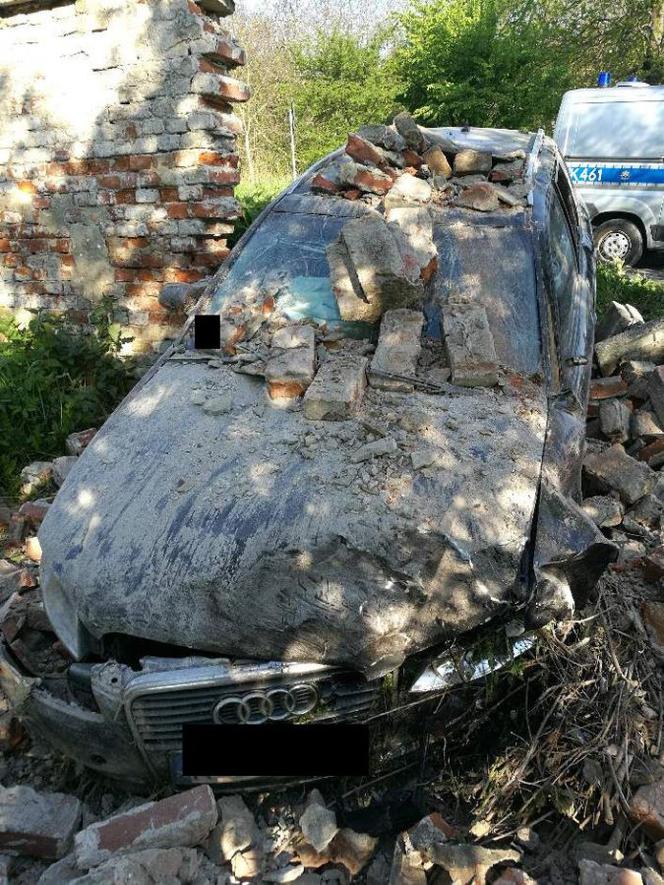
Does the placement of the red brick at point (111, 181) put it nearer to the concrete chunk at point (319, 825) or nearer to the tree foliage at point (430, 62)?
the concrete chunk at point (319, 825)

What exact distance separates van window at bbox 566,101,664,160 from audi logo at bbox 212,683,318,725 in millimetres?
8837

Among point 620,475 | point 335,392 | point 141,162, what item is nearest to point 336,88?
point 141,162

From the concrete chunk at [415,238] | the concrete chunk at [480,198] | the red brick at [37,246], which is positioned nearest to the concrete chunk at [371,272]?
the concrete chunk at [415,238]

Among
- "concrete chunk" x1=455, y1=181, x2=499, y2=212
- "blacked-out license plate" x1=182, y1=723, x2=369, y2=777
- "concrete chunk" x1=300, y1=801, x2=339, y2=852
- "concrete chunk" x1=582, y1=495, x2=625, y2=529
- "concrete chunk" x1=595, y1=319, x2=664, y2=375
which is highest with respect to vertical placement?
"concrete chunk" x1=455, y1=181, x2=499, y2=212

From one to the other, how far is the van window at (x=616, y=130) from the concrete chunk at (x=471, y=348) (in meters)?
7.17

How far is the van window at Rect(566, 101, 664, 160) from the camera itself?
8359 mm

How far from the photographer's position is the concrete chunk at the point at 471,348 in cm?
265

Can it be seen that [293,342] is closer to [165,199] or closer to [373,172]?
[373,172]

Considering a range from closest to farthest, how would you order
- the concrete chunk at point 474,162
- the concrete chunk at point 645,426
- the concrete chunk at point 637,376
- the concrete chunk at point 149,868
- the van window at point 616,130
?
the concrete chunk at point 149,868
the concrete chunk at point 474,162
the concrete chunk at point 645,426
the concrete chunk at point 637,376
the van window at point 616,130

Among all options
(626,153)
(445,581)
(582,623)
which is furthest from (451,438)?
(626,153)

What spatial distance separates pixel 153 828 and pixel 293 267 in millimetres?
2441

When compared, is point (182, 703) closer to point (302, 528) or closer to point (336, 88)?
point (302, 528)

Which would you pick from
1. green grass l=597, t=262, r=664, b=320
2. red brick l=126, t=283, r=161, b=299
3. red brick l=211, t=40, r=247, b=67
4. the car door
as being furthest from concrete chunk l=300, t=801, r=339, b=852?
green grass l=597, t=262, r=664, b=320

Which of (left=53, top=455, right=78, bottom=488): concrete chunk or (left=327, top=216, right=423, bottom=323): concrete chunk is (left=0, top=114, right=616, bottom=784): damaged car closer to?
(left=327, top=216, right=423, bottom=323): concrete chunk
